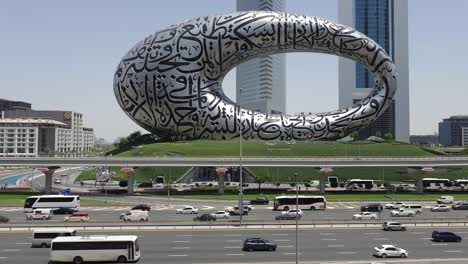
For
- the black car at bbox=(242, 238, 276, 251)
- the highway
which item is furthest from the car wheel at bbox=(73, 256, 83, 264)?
the highway

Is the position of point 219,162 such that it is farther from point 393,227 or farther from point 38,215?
point 393,227

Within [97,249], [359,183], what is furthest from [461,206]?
[97,249]

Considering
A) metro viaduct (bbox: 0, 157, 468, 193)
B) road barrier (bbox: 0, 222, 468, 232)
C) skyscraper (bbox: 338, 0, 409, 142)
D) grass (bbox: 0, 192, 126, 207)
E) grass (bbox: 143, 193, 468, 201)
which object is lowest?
grass (bbox: 0, 192, 126, 207)

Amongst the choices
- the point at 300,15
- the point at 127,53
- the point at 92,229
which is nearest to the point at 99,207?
the point at 92,229

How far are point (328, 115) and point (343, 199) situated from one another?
57.3 ft

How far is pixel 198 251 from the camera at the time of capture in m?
29.7

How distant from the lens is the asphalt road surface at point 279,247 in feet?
90.8

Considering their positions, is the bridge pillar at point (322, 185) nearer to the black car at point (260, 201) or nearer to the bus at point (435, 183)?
the black car at point (260, 201)

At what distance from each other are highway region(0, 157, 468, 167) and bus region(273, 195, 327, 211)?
13.5 meters

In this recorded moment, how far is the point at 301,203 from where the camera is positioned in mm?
53469

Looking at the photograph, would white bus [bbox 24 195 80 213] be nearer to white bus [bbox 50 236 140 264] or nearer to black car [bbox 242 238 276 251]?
white bus [bbox 50 236 140 264]

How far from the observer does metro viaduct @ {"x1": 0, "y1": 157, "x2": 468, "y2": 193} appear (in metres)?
65.0

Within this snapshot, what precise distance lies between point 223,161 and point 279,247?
35124 mm

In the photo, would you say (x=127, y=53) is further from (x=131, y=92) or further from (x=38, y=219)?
(x=38, y=219)
